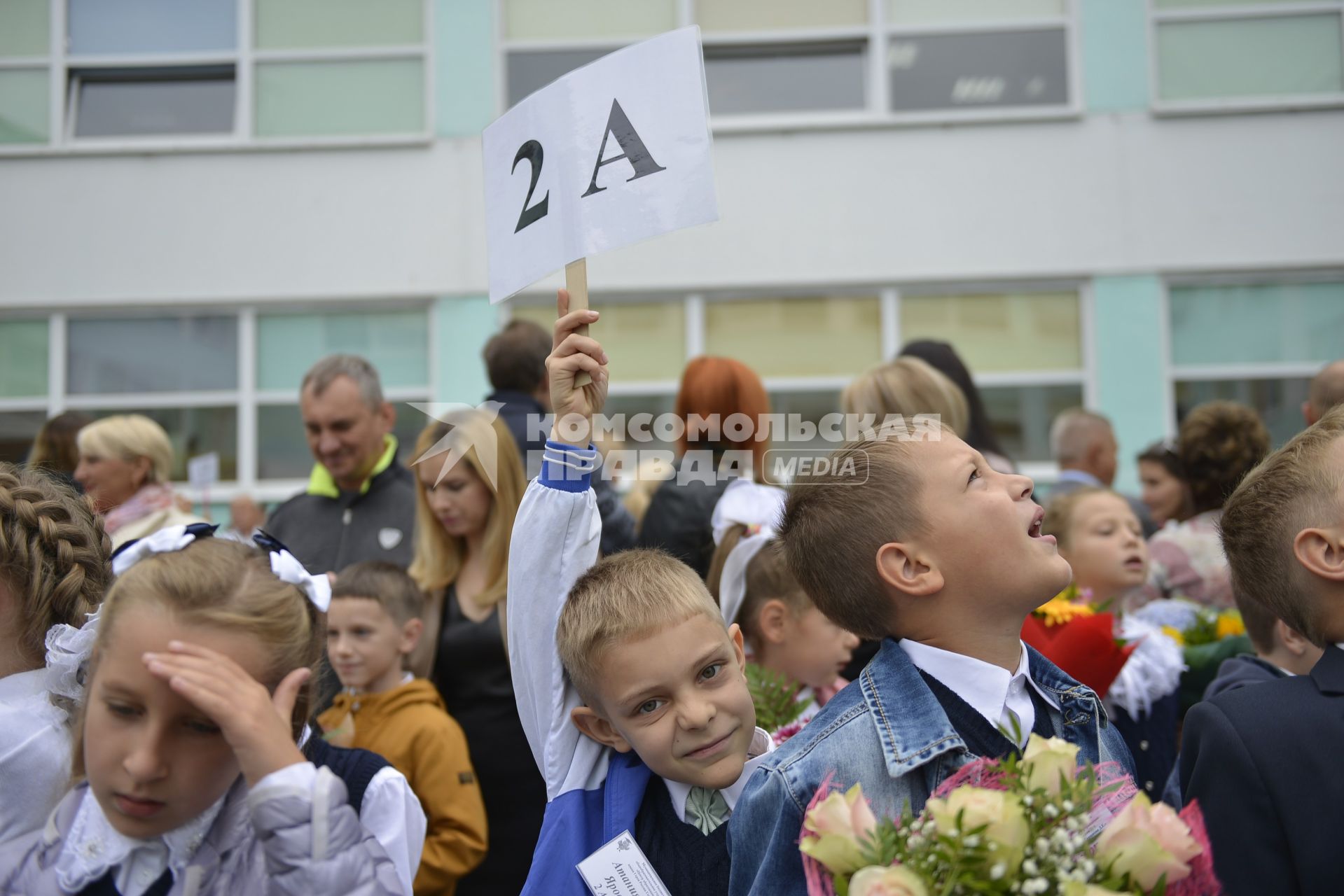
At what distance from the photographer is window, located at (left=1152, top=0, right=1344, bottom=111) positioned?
889 centimetres

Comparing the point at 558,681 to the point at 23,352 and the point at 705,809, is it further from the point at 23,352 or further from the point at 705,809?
the point at 23,352

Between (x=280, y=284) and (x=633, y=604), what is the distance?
25.6 ft

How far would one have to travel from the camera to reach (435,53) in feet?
29.9

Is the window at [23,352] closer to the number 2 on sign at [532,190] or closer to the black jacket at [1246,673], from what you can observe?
the number 2 on sign at [532,190]

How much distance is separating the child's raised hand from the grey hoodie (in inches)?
29.3

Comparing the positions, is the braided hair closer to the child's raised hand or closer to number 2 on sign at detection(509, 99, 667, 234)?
the child's raised hand

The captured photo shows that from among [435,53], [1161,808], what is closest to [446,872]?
[1161,808]

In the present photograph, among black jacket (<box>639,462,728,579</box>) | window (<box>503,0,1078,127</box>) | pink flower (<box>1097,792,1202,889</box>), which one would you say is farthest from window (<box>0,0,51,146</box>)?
pink flower (<box>1097,792,1202,889</box>)

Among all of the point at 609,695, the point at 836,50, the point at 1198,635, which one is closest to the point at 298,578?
the point at 609,695

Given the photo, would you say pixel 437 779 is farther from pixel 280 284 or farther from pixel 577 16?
pixel 577 16

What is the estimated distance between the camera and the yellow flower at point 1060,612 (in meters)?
2.84

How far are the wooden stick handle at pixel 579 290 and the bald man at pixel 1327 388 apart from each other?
8.96ft

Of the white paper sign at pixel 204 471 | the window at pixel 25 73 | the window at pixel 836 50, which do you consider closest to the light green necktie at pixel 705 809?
the white paper sign at pixel 204 471

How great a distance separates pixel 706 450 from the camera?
390 centimetres
